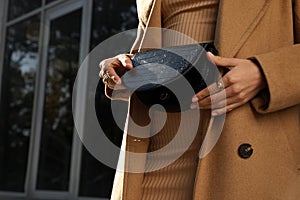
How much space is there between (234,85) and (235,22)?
0.50 feet

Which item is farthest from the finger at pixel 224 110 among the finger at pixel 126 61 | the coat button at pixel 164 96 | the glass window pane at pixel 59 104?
the glass window pane at pixel 59 104

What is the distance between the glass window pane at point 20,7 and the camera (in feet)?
24.7

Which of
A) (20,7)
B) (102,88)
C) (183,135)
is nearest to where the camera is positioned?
(183,135)

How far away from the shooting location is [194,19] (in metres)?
1.42

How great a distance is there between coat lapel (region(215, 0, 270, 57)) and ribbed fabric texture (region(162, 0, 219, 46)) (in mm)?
65

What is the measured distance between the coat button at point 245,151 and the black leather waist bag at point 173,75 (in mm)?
144

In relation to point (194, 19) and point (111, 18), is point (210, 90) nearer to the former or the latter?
point (194, 19)

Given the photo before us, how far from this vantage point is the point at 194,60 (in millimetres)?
1250

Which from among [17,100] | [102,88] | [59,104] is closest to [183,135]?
[102,88]

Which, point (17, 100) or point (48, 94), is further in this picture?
point (17, 100)

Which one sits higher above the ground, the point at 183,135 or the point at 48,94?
the point at 48,94

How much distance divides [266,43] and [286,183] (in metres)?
0.29

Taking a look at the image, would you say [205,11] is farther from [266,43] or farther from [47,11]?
[47,11]

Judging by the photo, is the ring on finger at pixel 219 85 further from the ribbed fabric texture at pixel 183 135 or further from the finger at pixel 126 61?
the finger at pixel 126 61
